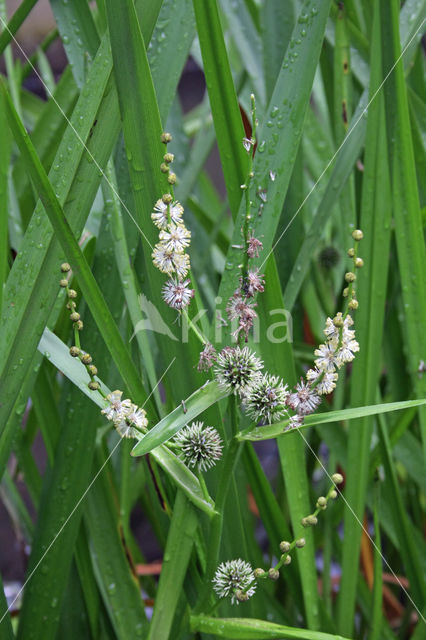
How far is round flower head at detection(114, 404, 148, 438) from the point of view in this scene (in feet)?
1.00

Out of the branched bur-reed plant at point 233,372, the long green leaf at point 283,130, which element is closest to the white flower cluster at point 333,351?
the branched bur-reed plant at point 233,372

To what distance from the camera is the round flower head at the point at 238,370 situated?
305 mm

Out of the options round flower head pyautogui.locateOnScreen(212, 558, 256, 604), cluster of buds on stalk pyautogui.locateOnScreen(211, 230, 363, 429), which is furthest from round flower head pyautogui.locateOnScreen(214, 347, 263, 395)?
round flower head pyautogui.locateOnScreen(212, 558, 256, 604)

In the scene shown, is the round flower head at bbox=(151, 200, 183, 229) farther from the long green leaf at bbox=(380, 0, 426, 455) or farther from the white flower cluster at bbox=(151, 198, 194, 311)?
the long green leaf at bbox=(380, 0, 426, 455)

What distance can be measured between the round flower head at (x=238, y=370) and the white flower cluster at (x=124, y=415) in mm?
43

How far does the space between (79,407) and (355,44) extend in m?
0.43

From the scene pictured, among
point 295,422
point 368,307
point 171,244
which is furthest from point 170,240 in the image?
point 368,307

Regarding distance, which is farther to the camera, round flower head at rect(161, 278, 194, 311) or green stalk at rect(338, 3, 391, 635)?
green stalk at rect(338, 3, 391, 635)

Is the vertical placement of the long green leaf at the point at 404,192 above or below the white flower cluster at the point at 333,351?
above

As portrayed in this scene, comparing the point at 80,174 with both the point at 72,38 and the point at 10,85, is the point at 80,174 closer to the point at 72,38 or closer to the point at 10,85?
the point at 72,38

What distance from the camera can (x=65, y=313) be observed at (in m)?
0.52

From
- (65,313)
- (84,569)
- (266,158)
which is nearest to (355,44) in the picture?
(266,158)

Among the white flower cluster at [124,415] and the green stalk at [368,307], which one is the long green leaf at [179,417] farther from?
the green stalk at [368,307]

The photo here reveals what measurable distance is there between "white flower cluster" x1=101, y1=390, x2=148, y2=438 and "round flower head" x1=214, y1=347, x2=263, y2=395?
4cm
